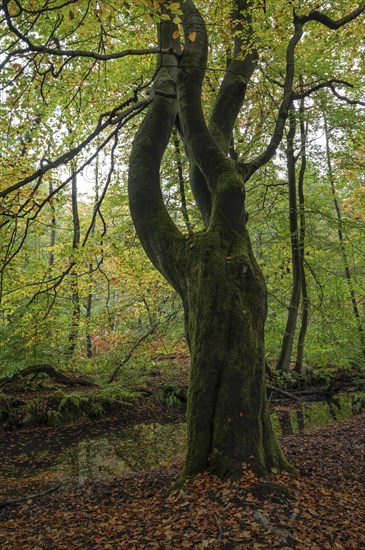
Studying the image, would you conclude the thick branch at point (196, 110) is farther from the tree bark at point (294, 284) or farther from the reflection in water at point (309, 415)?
the tree bark at point (294, 284)

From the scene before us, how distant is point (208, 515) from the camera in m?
3.32

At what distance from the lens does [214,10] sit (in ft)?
25.3

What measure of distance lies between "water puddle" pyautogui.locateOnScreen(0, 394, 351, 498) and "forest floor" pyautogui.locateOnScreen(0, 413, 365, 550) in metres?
1.82

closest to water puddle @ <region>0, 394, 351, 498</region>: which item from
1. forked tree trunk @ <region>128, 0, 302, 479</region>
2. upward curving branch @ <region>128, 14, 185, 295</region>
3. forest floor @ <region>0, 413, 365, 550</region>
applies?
forest floor @ <region>0, 413, 365, 550</region>

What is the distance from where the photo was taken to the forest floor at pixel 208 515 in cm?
303

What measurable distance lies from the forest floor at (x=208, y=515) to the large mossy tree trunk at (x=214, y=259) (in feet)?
1.16

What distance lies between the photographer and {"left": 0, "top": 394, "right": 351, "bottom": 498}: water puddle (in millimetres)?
6918

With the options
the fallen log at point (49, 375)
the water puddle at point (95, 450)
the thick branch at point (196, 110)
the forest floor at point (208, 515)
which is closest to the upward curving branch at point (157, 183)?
the thick branch at point (196, 110)

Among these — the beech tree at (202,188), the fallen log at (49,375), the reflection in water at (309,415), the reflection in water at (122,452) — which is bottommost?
the reflection in water at (122,452)

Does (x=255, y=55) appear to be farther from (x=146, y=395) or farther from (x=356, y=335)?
(x=356, y=335)

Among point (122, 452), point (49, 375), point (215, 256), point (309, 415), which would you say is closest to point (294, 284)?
point (309, 415)

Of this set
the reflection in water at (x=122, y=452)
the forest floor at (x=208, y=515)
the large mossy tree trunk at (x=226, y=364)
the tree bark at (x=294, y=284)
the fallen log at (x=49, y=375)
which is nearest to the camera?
the forest floor at (x=208, y=515)

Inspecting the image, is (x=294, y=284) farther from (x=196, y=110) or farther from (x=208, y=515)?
(x=208, y=515)

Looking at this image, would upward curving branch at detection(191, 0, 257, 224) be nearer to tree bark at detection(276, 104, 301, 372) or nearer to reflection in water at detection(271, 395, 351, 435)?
reflection in water at detection(271, 395, 351, 435)
